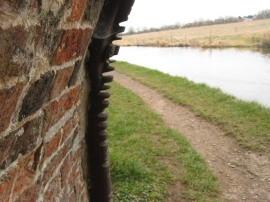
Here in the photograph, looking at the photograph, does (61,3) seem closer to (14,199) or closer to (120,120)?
(14,199)

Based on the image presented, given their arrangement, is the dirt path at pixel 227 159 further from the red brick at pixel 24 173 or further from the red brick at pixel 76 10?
the red brick at pixel 76 10

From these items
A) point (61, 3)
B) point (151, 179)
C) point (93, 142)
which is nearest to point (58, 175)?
point (93, 142)

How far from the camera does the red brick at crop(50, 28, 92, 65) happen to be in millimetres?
1157

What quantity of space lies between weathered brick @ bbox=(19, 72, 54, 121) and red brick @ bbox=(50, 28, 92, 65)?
0.22ft

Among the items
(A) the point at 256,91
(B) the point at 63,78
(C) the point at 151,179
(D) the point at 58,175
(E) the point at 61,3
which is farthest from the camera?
(A) the point at 256,91

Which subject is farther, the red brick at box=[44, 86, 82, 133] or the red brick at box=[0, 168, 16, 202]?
the red brick at box=[44, 86, 82, 133]

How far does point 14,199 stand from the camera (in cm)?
114

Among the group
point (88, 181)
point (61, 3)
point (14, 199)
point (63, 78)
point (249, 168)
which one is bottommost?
point (249, 168)

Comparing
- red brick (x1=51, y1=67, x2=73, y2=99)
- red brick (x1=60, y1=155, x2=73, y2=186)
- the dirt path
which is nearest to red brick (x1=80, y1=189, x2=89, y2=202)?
red brick (x1=60, y1=155, x2=73, y2=186)

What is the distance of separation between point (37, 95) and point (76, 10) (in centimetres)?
33

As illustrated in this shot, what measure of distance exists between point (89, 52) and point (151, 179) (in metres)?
3.31

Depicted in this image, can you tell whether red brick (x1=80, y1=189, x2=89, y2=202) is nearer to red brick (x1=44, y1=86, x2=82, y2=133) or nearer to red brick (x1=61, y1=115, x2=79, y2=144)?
red brick (x1=61, y1=115, x2=79, y2=144)

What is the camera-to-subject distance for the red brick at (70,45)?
3.80ft

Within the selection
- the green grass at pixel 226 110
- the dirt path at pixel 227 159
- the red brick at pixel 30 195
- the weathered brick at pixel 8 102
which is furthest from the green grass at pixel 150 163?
the weathered brick at pixel 8 102
